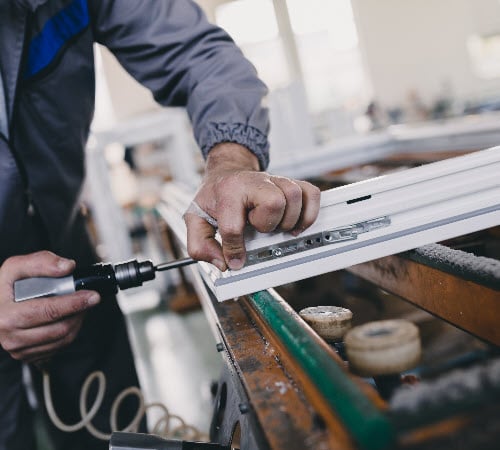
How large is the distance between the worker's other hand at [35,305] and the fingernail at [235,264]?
0.24 meters

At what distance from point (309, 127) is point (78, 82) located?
196 cm

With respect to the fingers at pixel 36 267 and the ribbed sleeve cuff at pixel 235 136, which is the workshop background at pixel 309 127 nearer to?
the ribbed sleeve cuff at pixel 235 136

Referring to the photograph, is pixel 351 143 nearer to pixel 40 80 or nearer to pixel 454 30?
pixel 40 80

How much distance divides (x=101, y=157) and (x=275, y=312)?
9.70ft

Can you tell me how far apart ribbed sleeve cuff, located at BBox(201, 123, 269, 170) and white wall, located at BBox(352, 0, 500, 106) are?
9347 millimetres

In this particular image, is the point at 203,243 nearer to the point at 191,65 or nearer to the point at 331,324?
the point at 331,324

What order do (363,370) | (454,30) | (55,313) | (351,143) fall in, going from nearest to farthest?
(363,370) → (55,313) → (351,143) → (454,30)

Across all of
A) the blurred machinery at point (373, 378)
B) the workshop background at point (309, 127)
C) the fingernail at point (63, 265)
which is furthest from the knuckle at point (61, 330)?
the workshop background at point (309, 127)

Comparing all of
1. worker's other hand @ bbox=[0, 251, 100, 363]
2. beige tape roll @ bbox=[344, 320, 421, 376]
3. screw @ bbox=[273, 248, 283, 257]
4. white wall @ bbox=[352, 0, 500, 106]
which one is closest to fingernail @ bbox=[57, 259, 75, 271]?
worker's other hand @ bbox=[0, 251, 100, 363]

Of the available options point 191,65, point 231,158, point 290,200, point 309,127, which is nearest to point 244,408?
point 290,200

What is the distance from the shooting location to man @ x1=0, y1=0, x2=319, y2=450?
0.86 m

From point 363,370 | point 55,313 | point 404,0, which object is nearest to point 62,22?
point 55,313

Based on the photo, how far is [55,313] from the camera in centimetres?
77

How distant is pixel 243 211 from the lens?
0.62 meters
